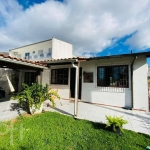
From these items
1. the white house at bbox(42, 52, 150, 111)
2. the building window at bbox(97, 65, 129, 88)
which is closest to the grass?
the white house at bbox(42, 52, 150, 111)

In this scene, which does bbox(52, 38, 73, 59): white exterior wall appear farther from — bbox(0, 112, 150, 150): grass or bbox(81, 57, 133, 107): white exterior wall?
bbox(0, 112, 150, 150): grass

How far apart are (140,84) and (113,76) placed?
1.71 metres

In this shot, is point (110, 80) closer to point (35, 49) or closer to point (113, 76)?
point (113, 76)

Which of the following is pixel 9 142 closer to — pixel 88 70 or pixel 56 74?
pixel 88 70

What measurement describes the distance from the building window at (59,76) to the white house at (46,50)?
5.25 metres

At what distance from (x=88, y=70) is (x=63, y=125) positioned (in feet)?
16.7

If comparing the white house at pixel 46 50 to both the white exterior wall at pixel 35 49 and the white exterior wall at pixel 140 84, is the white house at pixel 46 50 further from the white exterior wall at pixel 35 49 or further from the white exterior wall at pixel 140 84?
the white exterior wall at pixel 140 84

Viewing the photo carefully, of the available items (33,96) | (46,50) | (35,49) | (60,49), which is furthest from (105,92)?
(35,49)

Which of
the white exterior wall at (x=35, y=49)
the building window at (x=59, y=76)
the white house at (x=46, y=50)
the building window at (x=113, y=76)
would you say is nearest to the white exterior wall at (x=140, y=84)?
the building window at (x=113, y=76)

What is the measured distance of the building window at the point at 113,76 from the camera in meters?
6.95

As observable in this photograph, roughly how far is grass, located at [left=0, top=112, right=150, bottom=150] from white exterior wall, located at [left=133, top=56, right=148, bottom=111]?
3.37 m

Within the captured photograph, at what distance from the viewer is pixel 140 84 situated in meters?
6.37

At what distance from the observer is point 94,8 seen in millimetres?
7434

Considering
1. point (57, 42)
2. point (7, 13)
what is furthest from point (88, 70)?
point (57, 42)
